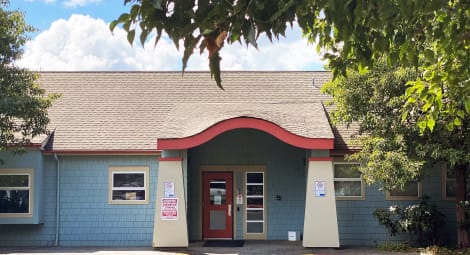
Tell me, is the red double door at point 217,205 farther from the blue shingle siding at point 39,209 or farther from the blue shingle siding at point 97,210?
the blue shingle siding at point 39,209

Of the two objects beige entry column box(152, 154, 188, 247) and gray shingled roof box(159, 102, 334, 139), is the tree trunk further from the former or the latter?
beige entry column box(152, 154, 188, 247)

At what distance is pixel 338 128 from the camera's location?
18.0 meters

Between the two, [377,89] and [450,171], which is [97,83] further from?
[450,171]

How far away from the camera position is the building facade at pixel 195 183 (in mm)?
15516

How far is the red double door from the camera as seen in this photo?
1773cm

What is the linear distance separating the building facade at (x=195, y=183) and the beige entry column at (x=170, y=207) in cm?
3

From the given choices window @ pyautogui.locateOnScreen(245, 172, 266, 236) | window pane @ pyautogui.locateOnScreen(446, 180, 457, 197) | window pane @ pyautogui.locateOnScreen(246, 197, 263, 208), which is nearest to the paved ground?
window @ pyautogui.locateOnScreen(245, 172, 266, 236)

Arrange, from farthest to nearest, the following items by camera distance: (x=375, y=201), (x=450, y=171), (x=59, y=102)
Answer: (x=59, y=102)
(x=375, y=201)
(x=450, y=171)

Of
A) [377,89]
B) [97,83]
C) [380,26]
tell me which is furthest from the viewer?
[97,83]

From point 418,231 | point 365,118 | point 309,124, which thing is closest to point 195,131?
point 309,124

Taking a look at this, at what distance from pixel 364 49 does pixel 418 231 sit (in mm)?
11174

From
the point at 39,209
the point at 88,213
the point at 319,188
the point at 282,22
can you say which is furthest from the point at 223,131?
the point at 282,22

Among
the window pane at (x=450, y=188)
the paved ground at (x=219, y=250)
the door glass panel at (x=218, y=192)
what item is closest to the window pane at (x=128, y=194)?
the paved ground at (x=219, y=250)

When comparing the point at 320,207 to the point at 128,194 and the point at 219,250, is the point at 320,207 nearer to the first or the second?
the point at 219,250
